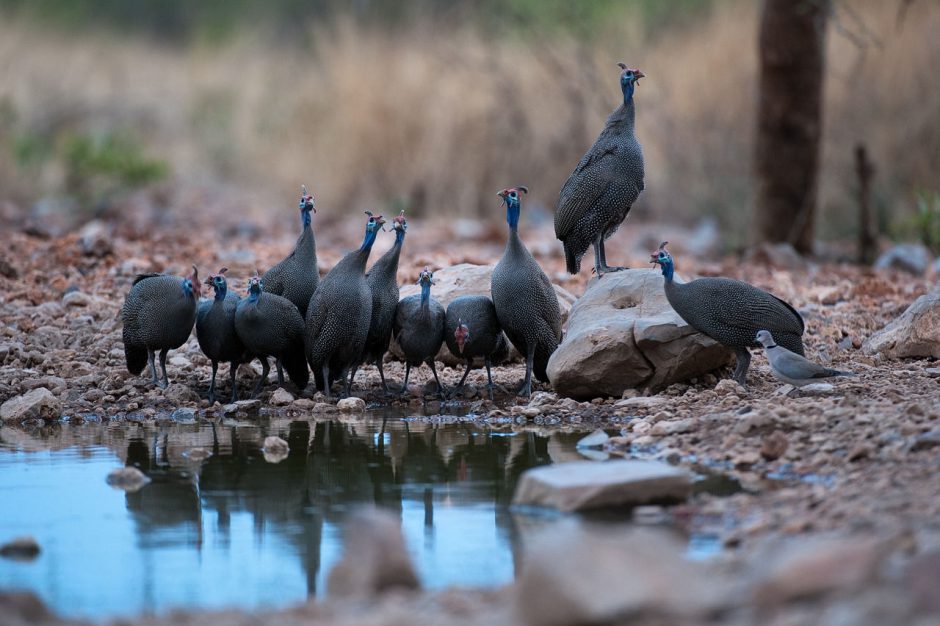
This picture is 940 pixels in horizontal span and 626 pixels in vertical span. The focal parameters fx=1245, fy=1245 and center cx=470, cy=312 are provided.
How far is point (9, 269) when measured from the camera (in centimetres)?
954

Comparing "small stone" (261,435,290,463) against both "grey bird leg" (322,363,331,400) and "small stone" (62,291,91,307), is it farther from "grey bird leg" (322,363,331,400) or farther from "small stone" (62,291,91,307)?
"small stone" (62,291,91,307)

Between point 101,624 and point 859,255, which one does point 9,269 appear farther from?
point 859,255

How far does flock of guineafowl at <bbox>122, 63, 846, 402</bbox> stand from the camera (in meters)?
6.69

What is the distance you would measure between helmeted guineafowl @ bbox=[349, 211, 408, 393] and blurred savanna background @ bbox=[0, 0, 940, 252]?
5.46 meters

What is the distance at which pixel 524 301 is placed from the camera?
7.12 meters

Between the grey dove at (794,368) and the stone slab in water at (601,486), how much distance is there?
185 centimetres

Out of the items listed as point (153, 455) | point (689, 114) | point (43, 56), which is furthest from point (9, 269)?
point (43, 56)

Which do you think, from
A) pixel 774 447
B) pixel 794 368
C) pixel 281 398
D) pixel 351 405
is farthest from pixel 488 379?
pixel 774 447

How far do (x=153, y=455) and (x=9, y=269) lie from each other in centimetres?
437

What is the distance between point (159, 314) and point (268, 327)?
632mm

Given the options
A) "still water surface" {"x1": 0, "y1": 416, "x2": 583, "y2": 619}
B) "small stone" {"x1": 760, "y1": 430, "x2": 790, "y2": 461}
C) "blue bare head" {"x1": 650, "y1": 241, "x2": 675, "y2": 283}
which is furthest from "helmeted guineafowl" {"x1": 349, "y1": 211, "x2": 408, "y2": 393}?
"small stone" {"x1": 760, "y1": 430, "x2": 790, "y2": 461}

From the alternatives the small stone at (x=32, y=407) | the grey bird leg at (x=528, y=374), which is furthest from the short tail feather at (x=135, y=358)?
the grey bird leg at (x=528, y=374)

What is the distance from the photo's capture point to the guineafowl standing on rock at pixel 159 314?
7059 mm

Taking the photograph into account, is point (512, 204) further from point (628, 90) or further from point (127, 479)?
point (127, 479)
